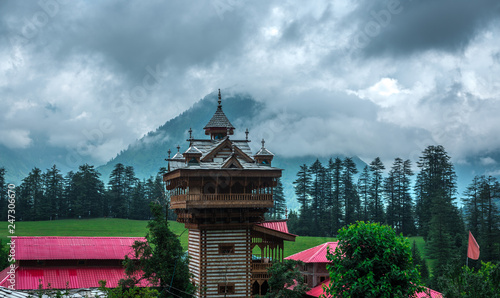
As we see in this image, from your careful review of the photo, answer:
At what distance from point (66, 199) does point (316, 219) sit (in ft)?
148

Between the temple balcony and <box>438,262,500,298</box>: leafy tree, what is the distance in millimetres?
13219

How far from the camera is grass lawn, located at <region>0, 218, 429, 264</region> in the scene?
68.4 m

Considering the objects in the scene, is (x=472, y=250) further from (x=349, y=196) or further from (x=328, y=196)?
(x=328, y=196)

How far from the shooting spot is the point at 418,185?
8262 centimetres

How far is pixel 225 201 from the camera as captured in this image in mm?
35062

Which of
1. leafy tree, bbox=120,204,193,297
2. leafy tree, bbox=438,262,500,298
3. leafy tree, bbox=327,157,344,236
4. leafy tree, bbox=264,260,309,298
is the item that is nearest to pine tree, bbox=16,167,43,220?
leafy tree, bbox=327,157,344,236

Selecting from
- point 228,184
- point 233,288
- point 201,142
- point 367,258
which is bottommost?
point 233,288

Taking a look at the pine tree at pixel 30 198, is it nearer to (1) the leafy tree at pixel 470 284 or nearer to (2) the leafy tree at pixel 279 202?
(2) the leafy tree at pixel 279 202

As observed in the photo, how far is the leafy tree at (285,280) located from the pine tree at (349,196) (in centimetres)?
4902

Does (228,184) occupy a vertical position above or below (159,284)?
above

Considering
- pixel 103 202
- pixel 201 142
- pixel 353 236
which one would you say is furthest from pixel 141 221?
pixel 353 236

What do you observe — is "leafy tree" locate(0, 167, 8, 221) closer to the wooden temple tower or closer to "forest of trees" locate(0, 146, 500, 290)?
"forest of trees" locate(0, 146, 500, 290)

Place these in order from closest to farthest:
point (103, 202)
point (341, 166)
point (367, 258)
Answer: point (367, 258) → point (341, 166) → point (103, 202)

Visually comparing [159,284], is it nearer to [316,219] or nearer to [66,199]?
[316,219]
